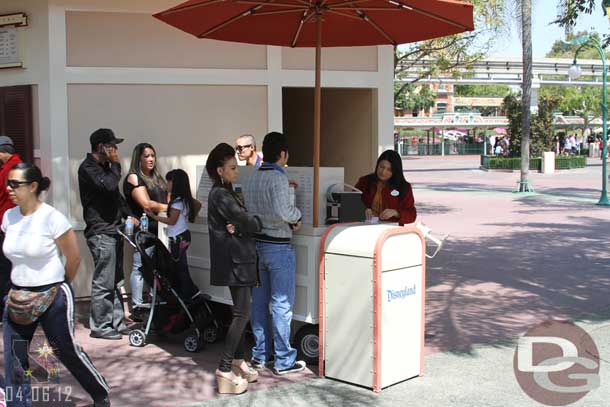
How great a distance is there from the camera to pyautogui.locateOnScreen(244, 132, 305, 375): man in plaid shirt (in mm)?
5594

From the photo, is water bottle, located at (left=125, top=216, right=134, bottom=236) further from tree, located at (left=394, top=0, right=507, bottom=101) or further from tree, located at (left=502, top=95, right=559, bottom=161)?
tree, located at (left=502, top=95, right=559, bottom=161)

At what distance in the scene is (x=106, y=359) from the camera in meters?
6.38

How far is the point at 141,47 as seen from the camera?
8.50 m

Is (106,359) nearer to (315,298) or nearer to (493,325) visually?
(315,298)

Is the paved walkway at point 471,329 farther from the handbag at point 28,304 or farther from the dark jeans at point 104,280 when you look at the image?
the handbag at point 28,304

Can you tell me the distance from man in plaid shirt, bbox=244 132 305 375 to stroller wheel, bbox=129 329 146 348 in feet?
4.72

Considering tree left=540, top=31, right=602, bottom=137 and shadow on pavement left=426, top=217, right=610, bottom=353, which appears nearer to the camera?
shadow on pavement left=426, top=217, right=610, bottom=353

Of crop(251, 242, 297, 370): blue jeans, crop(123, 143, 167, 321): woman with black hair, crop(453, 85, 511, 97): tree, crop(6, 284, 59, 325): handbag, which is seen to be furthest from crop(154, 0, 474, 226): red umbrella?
crop(453, 85, 511, 97): tree

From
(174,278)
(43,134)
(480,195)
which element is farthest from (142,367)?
(480,195)

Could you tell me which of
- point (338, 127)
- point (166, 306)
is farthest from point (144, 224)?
point (338, 127)

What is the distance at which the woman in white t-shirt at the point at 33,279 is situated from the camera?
4469 mm

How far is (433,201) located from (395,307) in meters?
16.2

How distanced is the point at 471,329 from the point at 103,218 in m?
3.71

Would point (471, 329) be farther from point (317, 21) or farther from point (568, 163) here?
point (568, 163)
